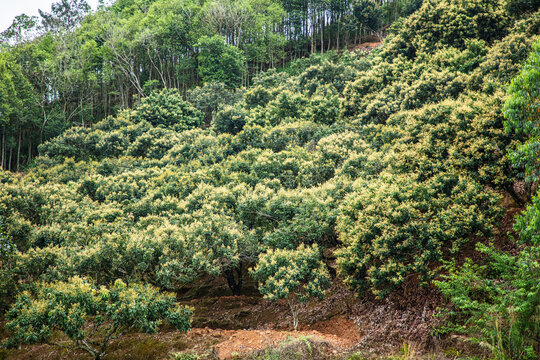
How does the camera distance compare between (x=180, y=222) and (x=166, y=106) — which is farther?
(x=166, y=106)

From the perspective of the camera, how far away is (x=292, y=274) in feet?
55.4

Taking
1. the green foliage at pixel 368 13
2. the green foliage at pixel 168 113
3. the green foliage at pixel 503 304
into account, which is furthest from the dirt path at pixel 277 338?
the green foliage at pixel 368 13

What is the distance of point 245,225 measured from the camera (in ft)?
73.6

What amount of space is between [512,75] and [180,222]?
73.1ft

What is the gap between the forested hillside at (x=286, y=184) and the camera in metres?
13.5

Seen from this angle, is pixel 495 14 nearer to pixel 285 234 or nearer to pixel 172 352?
pixel 285 234

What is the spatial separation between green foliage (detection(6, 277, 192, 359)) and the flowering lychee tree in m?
4.13

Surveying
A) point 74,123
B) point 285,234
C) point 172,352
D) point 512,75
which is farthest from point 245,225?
point 74,123

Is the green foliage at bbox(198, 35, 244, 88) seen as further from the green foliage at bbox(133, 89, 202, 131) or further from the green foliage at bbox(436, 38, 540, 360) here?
the green foliage at bbox(436, 38, 540, 360)

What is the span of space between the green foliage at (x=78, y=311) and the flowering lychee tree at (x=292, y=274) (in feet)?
→ 13.6

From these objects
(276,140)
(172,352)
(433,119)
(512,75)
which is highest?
(512,75)

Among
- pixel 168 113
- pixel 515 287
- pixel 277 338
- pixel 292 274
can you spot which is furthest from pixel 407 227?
pixel 168 113

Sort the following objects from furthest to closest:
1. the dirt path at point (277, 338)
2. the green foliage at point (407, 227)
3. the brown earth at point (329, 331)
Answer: the green foliage at point (407, 227) → the dirt path at point (277, 338) → the brown earth at point (329, 331)

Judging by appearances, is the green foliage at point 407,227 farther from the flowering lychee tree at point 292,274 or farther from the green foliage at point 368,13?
the green foliage at point 368,13
